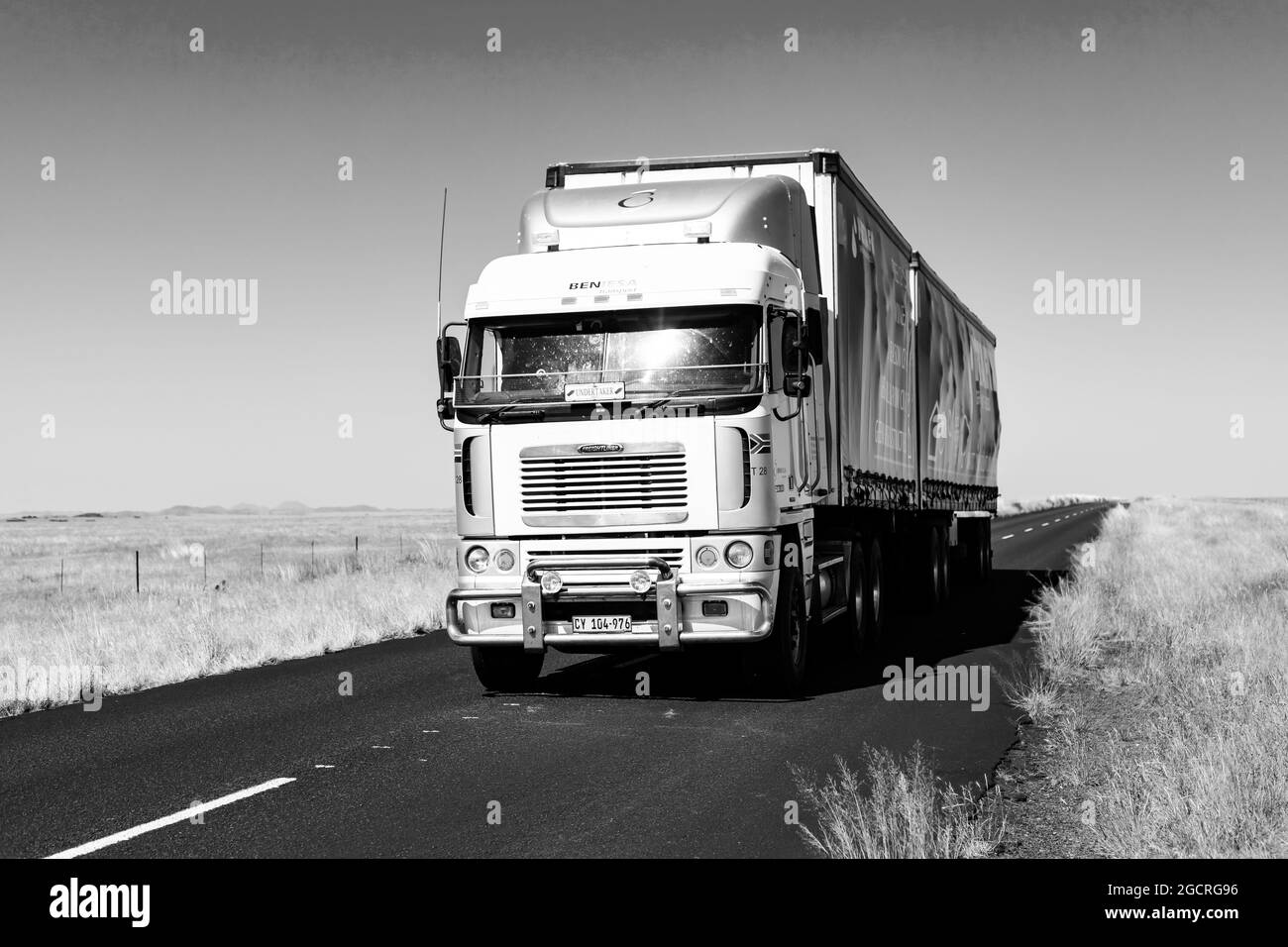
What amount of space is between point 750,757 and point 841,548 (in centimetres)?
476

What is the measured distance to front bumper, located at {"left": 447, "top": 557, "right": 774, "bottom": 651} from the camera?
8.98m

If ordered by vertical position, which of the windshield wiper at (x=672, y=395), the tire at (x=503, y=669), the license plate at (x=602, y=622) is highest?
the windshield wiper at (x=672, y=395)

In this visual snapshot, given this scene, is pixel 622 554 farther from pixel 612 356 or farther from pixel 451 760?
pixel 451 760

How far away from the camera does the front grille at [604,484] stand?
29.6 feet

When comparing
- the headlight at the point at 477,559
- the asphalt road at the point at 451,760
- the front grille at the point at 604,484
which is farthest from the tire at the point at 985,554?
→ the headlight at the point at 477,559

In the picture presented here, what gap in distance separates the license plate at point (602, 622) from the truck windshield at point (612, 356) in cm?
163

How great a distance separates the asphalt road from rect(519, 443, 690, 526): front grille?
1.51m

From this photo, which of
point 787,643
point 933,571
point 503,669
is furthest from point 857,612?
point 933,571

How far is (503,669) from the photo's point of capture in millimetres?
10211

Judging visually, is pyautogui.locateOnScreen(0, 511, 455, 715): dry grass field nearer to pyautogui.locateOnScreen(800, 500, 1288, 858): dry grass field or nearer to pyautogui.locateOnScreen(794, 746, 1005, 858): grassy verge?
pyautogui.locateOnScreen(794, 746, 1005, 858): grassy verge

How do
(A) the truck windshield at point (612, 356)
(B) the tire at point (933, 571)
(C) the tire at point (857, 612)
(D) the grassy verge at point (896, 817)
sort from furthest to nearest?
(B) the tire at point (933, 571) < (C) the tire at point (857, 612) < (A) the truck windshield at point (612, 356) < (D) the grassy verge at point (896, 817)

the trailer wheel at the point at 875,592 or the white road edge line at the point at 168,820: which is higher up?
the trailer wheel at the point at 875,592

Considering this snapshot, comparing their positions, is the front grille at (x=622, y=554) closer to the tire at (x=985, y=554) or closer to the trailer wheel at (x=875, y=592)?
the trailer wheel at (x=875, y=592)
